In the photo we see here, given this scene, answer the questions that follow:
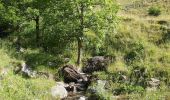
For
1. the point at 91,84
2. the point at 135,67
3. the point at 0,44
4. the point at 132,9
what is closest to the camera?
the point at 91,84

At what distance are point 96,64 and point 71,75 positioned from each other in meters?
2.87

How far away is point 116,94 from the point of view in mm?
30266

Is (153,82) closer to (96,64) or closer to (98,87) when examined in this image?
(98,87)

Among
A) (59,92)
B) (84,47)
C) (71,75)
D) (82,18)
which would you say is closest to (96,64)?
(71,75)

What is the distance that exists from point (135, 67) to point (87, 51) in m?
6.08

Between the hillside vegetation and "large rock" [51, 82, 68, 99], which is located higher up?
the hillside vegetation

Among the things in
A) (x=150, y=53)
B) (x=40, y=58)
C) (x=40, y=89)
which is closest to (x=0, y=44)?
(x=40, y=58)

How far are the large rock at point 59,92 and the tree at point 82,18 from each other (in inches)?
232

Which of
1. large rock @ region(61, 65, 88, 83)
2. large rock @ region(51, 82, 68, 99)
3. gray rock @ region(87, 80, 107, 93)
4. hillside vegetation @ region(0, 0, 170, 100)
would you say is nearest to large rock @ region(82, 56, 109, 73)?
hillside vegetation @ region(0, 0, 170, 100)

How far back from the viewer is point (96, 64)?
35562 millimetres

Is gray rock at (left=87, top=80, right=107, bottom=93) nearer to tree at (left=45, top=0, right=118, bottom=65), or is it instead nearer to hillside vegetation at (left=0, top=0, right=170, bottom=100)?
hillside vegetation at (left=0, top=0, right=170, bottom=100)

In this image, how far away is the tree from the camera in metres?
35.7

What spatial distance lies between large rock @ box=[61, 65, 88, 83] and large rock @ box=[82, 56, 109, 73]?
162cm

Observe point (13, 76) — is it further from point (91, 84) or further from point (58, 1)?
point (58, 1)
